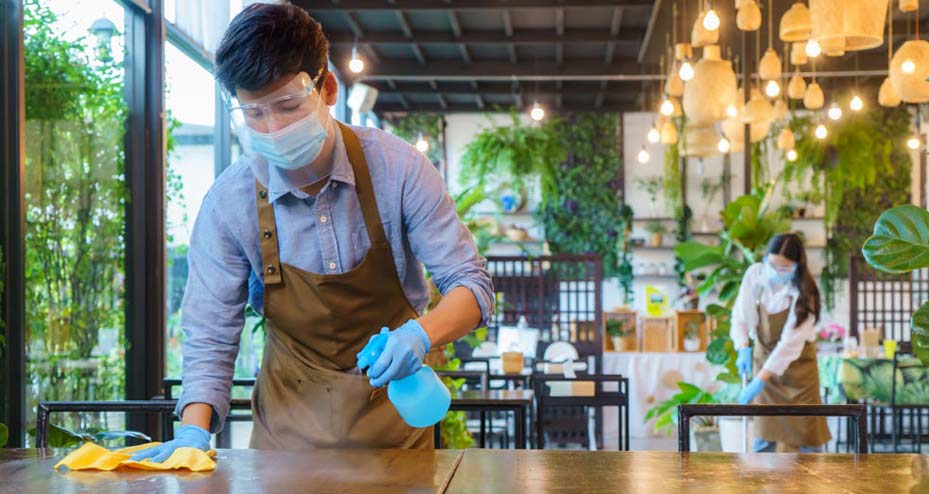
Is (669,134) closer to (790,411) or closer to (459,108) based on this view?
(459,108)

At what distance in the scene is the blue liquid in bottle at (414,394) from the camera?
168 cm

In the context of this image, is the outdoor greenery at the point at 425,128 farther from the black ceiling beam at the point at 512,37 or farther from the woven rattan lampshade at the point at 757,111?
the woven rattan lampshade at the point at 757,111

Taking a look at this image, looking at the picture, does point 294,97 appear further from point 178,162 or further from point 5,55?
point 178,162

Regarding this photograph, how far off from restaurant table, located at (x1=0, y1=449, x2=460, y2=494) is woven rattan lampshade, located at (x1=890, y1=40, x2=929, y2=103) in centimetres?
350


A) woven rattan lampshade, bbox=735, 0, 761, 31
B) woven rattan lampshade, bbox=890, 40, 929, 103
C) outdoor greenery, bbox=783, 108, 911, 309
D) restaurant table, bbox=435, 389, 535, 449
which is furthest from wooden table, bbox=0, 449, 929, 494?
outdoor greenery, bbox=783, 108, 911, 309

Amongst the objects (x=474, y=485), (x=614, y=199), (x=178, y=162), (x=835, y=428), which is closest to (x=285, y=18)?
(x=474, y=485)

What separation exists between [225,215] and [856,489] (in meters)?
1.15

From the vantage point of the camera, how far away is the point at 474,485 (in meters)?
1.46

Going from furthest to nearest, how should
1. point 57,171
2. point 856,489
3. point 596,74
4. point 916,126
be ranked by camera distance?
point 916,126 → point 596,74 → point 57,171 → point 856,489

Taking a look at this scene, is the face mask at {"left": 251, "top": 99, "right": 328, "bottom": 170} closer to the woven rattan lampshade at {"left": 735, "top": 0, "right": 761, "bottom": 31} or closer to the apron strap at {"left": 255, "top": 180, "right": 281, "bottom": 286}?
the apron strap at {"left": 255, "top": 180, "right": 281, "bottom": 286}

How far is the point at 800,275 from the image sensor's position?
17.4 feet

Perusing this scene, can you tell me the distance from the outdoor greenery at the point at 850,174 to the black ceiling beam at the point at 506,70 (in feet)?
7.56

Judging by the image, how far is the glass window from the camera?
12.5ft

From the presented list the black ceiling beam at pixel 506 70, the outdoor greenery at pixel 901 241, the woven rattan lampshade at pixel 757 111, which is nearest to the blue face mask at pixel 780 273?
the woven rattan lampshade at pixel 757 111
